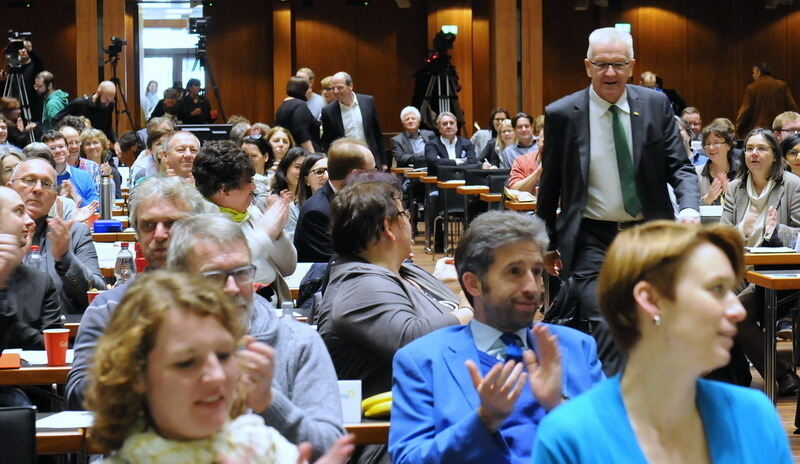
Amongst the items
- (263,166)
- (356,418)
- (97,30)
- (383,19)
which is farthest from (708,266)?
(383,19)

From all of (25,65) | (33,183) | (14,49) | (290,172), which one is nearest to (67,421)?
(33,183)

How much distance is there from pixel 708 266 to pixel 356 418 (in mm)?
1403

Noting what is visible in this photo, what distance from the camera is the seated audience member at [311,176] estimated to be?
23.1ft

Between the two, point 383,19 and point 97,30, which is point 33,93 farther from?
point 383,19

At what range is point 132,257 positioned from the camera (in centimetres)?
496

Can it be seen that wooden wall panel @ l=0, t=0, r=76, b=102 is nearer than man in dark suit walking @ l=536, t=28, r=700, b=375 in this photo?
No

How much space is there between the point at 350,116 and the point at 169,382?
A: 992cm

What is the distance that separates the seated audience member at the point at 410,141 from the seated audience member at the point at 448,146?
318 millimetres

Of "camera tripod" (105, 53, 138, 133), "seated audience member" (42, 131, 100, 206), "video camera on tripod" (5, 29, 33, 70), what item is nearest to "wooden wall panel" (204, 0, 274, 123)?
"camera tripod" (105, 53, 138, 133)

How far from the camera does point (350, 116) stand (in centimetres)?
1159

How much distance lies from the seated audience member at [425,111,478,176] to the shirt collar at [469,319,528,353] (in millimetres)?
11101

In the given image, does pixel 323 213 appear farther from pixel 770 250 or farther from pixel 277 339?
pixel 277 339

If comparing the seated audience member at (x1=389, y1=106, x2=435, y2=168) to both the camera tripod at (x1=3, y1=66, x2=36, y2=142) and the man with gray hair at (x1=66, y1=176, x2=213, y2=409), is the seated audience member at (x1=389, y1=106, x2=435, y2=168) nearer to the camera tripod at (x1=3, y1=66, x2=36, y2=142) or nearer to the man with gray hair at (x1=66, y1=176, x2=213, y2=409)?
the camera tripod at (x1=3, y1=66, x2=36, y2=142)

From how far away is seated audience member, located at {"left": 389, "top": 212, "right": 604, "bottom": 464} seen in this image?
2457 mm
